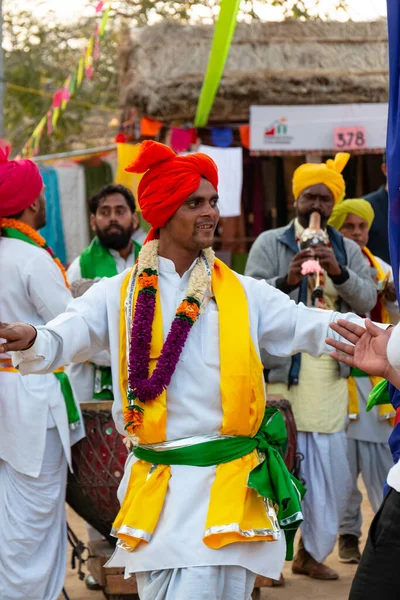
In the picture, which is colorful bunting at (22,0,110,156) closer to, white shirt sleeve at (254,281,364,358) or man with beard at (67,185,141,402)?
man with beard at (67,185,141,402)

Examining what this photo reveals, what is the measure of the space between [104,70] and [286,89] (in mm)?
13914

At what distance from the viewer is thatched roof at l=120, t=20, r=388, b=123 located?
11641 mm

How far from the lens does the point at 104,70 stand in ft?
81.9

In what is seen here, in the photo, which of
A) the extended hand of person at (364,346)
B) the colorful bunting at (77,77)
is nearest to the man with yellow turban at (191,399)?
the extended hand of person at (364,346)

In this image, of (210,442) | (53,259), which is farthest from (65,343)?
(53,259)

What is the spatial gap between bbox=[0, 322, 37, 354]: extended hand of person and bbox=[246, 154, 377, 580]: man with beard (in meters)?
2.73

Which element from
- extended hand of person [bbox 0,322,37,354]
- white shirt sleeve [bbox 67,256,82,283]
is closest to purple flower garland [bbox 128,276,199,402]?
extended hand of person [bbox 0,322,37,354]

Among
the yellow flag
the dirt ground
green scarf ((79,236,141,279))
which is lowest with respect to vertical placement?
the dirt ground

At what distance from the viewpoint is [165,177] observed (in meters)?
4.34

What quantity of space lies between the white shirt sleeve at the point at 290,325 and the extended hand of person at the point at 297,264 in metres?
1.84

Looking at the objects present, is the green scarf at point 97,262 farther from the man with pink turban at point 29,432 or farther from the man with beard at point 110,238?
the man with pink turban at point 29,432

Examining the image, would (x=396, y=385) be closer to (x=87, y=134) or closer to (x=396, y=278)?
(x=396, y=278)

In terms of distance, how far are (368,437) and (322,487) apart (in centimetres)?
57

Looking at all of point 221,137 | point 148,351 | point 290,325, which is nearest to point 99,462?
point 148,351
